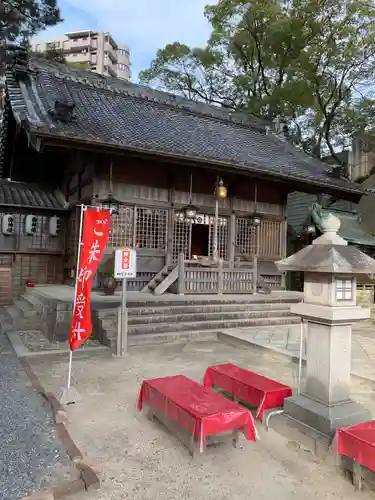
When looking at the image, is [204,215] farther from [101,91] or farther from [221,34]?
[221,34]

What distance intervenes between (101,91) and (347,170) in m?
13.6

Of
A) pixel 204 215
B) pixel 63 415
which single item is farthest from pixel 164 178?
pixel 63 415

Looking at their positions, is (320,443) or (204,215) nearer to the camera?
(320,443)

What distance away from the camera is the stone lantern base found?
3.53 m

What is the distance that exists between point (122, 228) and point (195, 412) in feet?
27.9

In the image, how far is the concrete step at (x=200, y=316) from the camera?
26.9 feet

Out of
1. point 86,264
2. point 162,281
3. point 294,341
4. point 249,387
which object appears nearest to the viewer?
point 249,387

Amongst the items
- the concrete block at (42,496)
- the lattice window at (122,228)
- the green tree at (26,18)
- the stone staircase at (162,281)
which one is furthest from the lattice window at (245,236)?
the green tree at (26,18)

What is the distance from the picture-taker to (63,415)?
13.3ft

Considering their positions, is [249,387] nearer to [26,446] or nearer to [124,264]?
[26,446]

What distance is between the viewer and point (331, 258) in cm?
370

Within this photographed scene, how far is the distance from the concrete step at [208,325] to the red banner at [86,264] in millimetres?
2781

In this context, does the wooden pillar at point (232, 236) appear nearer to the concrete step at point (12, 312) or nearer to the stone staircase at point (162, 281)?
the stone staircase at point (162, 281)

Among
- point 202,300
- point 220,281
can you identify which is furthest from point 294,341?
point 220,281
